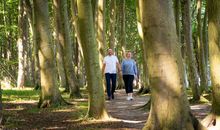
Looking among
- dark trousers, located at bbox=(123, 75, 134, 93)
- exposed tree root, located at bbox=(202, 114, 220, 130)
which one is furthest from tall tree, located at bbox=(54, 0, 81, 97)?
exposed tree root, located at bbox=(202, 114, 220, 130)

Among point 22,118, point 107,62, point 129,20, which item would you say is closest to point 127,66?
point 107,62

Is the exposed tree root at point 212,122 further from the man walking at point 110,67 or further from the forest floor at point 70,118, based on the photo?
the man walking at point 110,67

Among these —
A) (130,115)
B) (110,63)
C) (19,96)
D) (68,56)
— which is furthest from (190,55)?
(19,96)

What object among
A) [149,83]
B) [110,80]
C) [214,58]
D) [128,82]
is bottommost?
[149,83]

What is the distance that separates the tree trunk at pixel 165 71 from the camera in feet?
23.1

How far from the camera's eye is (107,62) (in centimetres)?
1717

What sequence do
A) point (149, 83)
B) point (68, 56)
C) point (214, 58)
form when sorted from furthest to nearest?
point (68, 56), point (214, 58), point (149, 83)

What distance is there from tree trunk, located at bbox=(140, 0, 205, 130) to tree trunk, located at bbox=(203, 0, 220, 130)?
7.67 feet

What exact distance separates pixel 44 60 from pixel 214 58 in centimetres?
693

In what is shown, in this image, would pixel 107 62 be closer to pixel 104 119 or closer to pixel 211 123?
pixel 104 119

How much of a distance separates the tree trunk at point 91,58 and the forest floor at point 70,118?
40cm

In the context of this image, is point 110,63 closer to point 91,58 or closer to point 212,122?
point 91,58

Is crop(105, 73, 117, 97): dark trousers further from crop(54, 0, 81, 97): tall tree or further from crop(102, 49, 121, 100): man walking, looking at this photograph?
crop(54, 0, 81, 97): tall tree

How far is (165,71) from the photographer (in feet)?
23.1
